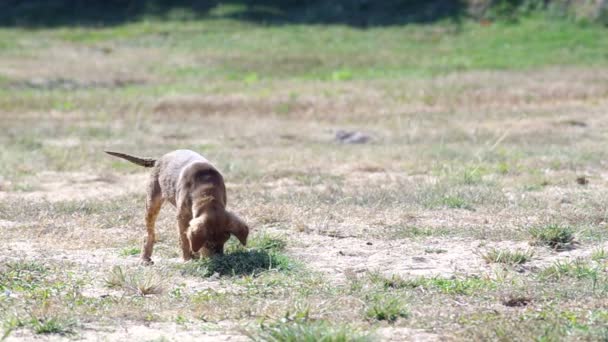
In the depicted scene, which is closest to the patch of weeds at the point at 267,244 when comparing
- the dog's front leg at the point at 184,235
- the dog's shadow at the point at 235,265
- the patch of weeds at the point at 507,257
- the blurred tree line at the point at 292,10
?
the dog's shadow at the point at 235,265

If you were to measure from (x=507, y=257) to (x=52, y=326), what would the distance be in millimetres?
3519

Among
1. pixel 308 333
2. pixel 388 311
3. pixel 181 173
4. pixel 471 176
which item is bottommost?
pixel 471 176

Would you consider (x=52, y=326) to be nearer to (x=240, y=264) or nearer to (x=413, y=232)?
(x=240, y=264)

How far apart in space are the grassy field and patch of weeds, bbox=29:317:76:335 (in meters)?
0.01

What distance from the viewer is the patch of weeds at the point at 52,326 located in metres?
5.64

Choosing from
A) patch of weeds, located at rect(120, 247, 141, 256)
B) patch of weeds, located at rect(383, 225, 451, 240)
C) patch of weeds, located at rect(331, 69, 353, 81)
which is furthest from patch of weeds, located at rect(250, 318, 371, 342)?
patch of weeds, located at rect(331, 69, 353, 81)

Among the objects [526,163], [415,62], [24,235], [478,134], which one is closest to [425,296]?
[24,235]

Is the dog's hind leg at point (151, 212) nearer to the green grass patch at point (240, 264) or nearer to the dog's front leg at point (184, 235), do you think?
the dog's front leg at point (184, 235)

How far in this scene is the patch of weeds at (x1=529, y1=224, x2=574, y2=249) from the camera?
26.0 ft

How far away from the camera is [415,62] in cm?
2866

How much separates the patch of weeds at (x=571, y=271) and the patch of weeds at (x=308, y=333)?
6.87ft

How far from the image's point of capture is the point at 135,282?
673 centimetres

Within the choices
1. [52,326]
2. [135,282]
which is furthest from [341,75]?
[52,326]

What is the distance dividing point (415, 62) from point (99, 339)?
943 inches
